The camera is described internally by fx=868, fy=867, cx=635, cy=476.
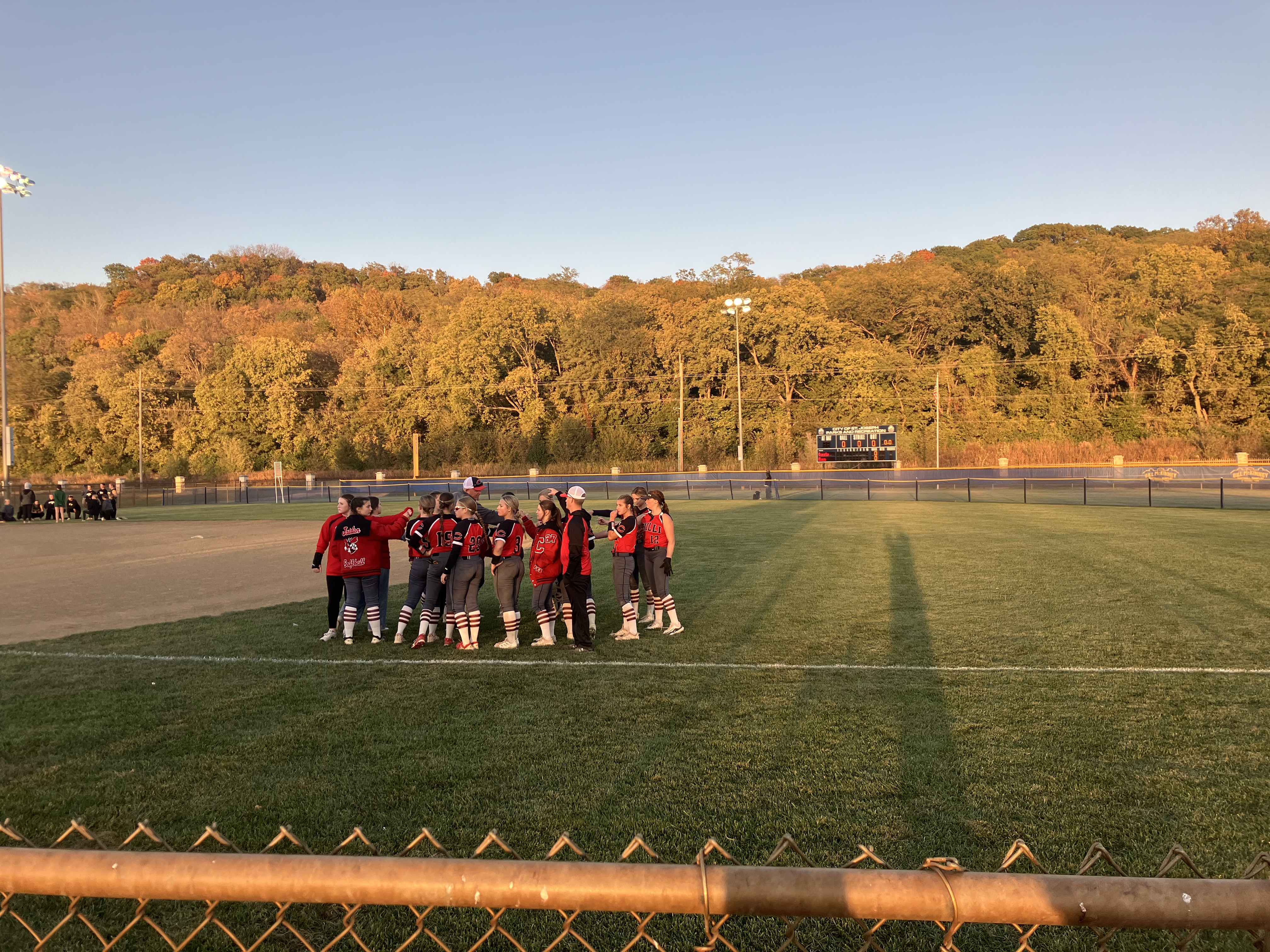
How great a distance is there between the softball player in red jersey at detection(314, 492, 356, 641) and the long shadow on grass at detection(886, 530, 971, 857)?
6086mm

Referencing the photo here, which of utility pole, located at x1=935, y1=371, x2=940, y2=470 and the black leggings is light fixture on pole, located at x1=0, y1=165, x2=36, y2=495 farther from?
utility pole, located at x1=935, y1=371, x2=940, y2=470

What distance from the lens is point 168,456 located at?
237 ft

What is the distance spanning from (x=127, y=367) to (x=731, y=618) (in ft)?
270

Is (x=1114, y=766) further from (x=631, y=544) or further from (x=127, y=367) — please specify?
(x=127, y=367)

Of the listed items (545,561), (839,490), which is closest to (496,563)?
(545,561)

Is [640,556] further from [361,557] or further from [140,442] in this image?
[140,442]

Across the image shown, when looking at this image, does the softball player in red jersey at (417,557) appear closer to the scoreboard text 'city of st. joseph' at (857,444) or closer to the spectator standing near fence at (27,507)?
the spectator standing near fence at (27,507)

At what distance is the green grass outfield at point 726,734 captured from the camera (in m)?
4.59

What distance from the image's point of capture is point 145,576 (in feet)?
50.8

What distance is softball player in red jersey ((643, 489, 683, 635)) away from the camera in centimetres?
988

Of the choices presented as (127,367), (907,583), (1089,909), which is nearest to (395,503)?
(907,583)

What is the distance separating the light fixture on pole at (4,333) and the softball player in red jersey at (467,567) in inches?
1142

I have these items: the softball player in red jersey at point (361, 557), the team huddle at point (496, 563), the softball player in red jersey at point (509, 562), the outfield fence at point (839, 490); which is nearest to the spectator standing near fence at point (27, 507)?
the outfield fence at point (839, 490)

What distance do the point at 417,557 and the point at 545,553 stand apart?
1569 mm
